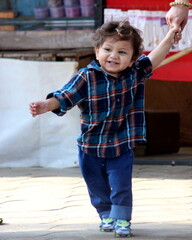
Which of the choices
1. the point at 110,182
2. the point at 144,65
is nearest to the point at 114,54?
the point at 144,65

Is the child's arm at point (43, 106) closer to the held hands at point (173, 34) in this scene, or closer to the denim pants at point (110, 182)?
the denim pants at point (110, 182)

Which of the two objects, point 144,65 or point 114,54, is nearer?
point 114,54

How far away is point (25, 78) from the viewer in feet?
25.7

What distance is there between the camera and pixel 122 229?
408 centimetres

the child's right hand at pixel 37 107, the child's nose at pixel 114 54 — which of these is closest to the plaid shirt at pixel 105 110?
the child's nose at pixel 114 54

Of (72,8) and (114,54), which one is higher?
(114,54)

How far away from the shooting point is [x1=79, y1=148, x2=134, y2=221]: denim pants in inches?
162

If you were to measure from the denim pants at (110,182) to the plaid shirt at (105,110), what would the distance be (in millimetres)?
57

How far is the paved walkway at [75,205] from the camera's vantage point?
14.0 ft

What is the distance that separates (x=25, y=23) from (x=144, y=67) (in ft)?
13.3

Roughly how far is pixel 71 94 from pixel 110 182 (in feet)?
1.88

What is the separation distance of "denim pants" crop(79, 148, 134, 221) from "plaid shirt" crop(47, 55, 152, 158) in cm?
6

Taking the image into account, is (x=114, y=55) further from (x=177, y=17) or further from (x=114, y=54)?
(x=177, y=17)

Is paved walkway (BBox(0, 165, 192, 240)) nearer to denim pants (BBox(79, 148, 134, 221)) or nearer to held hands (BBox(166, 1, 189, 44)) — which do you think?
denim pants (BBox(79, 148, 134, 221))
